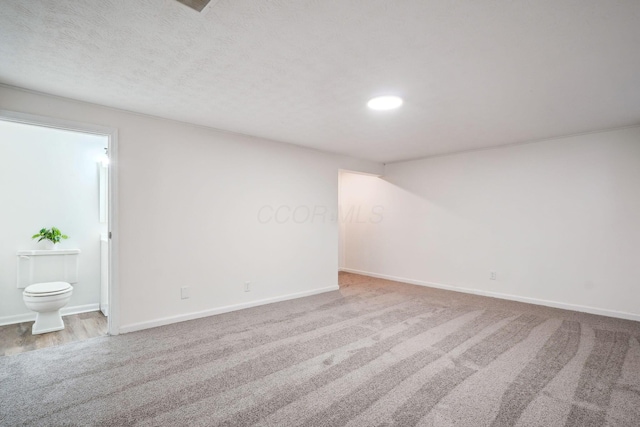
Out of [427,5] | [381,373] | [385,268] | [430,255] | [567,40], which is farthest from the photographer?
[385,268]

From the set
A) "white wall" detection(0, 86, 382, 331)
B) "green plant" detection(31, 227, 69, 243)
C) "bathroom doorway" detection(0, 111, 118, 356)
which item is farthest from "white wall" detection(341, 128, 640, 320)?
"green plant" detection(31, 227, 69, 243)

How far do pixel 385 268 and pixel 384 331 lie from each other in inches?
115

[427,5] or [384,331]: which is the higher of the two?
[427,5]

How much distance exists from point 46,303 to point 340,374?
3162mm

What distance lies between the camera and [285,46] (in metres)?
1.92

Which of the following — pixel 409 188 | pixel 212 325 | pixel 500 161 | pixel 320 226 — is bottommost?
pixel 212 325

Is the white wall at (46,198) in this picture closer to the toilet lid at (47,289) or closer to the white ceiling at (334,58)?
the toilet lid at (47,289)

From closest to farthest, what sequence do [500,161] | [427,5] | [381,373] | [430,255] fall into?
[427,5]
[381,373]
[500,161]
[430,255]

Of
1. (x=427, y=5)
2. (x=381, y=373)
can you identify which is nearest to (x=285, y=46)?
(x=427, y=5)

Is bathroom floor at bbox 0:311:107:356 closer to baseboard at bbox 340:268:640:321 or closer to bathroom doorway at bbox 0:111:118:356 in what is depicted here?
bathroom doorway at bbox 0:111:118:356

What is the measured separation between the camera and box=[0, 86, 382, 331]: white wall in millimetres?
3137

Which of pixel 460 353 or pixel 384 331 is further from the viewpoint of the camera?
pixel 384 331

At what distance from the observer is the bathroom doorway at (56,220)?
11.5 feet

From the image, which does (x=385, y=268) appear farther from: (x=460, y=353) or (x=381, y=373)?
(x=381, y=373)
